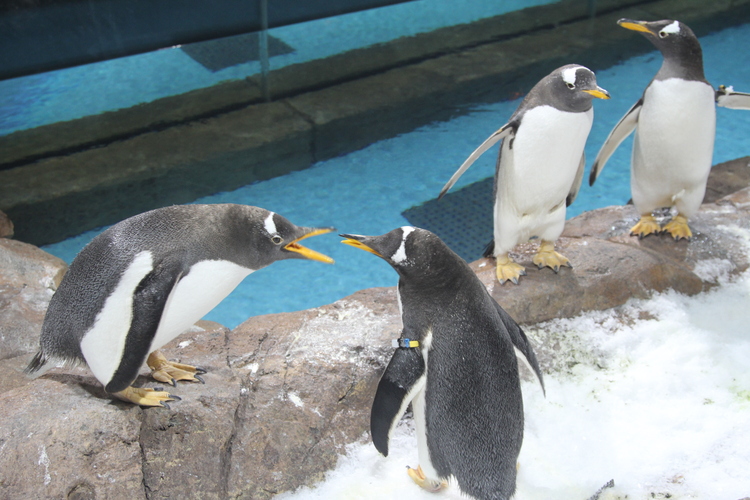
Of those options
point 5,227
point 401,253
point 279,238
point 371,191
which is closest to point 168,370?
point 279,238

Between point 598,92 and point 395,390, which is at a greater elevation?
point 598,92

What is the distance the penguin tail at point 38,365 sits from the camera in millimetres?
1880

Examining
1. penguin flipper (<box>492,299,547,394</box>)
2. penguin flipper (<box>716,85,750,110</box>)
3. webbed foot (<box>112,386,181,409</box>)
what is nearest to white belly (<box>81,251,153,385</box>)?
webbed foot (<box>112,386,181,409</box>)

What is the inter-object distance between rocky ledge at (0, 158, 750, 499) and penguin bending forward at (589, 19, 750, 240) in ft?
0.57

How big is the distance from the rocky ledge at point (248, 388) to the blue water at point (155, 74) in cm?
288

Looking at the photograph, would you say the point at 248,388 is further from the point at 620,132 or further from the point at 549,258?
the point at 620,132

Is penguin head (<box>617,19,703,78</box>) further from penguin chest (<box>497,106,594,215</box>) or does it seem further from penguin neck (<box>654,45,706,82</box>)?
penguin chest (<box>497,106,594,215</box>)

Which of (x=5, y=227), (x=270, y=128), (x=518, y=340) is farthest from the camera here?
(x=270, y=128)

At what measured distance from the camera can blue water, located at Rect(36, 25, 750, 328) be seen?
4129 millimetres

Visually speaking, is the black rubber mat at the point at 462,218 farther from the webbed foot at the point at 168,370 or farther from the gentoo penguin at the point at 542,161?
the webbed foot at the point at 168,370

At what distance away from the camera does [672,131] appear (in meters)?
2.72

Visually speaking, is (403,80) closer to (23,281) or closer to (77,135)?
(77,135)

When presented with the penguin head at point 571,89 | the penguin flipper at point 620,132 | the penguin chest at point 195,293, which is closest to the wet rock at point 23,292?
the penguin chest at point 195,293

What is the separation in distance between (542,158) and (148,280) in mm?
1482
